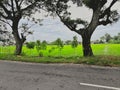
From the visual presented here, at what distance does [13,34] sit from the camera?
2497cm

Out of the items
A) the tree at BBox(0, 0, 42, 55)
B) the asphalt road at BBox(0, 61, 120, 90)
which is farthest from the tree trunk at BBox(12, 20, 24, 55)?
the asphalt road at BBox(0, 61, 120, 90)

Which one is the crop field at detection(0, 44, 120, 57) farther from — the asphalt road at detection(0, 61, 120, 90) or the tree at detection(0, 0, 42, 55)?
the asphalt road at detection(0, 61, 120, 90)

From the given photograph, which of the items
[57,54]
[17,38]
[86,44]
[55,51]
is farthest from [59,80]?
[55,51]

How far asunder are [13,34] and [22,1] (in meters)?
3.17

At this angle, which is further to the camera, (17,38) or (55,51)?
(55,51)

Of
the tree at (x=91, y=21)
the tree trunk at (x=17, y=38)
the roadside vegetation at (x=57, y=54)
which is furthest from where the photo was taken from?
the tree trunk at (x=17, y=38)

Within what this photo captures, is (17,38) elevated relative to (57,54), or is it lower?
elevated

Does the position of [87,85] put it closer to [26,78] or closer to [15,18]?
[26,78]

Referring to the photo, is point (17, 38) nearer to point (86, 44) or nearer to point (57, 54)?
point (86, 44)

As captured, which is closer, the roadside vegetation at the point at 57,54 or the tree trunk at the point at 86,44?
the roadside vegetation at the point at 57,54

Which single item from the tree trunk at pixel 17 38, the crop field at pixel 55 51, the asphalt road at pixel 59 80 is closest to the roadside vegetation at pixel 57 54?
the crop field at pixel 55 51

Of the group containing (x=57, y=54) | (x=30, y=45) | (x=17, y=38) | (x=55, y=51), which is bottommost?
(x=57, y=54)

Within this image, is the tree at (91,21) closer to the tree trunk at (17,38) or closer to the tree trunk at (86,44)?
the tree trunk at (86,44)

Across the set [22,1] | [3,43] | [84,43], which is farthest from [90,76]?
[3,43]
